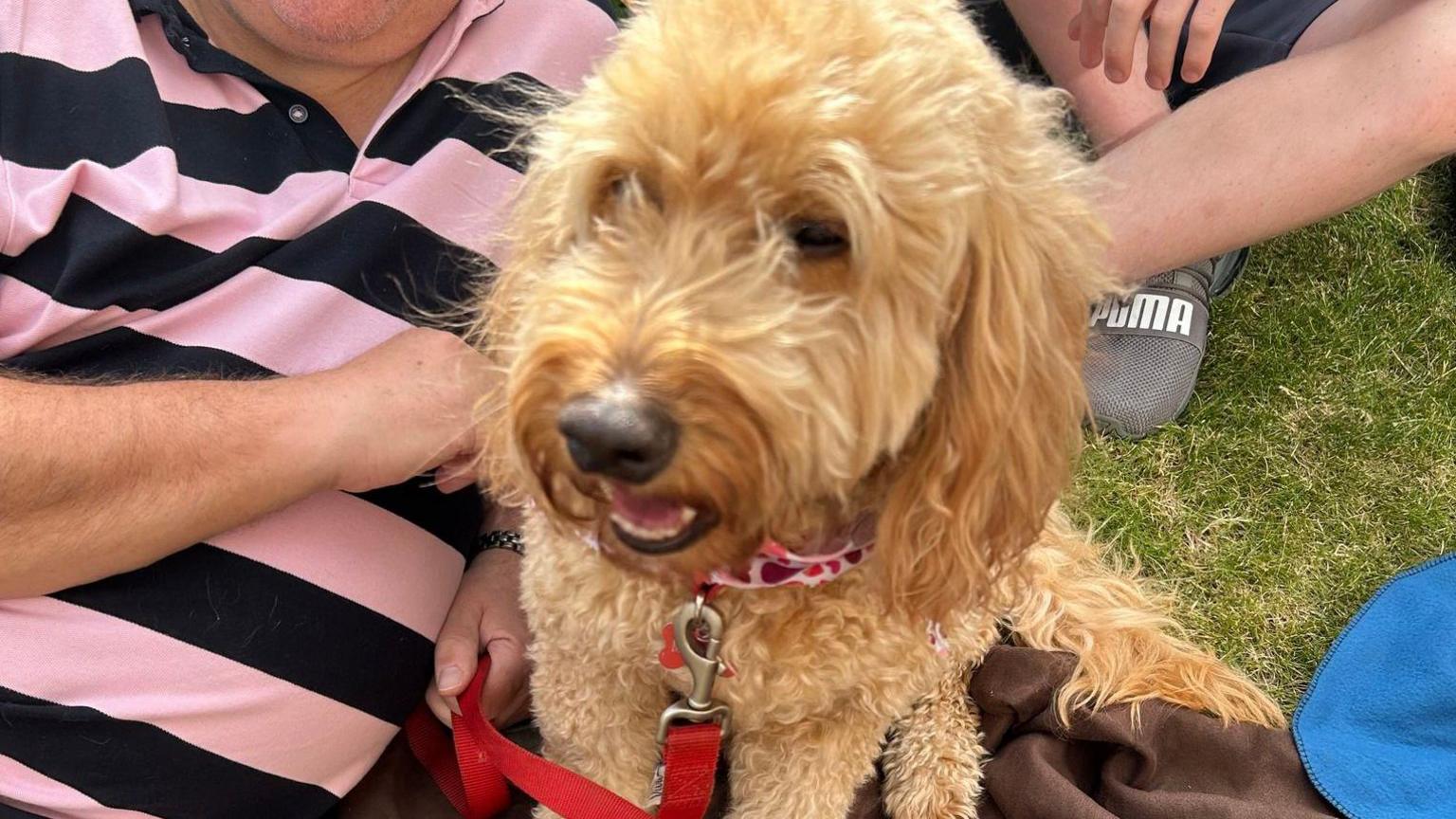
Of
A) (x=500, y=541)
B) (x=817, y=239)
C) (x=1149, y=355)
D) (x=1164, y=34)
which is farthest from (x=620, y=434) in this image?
(x=1149, y=355)

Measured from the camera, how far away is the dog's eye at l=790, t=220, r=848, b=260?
1160 mm

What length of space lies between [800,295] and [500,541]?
1064 millimetres

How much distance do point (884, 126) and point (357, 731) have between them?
52.3 inches

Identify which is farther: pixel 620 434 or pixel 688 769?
pixel 688 769

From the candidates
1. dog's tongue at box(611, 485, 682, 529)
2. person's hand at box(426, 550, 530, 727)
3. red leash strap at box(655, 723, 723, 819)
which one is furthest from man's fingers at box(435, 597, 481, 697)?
dog's tongue at box(611, 485, 682, 529)

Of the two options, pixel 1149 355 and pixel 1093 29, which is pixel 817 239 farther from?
pixel 1149 355

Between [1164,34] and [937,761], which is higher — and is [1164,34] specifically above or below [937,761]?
above

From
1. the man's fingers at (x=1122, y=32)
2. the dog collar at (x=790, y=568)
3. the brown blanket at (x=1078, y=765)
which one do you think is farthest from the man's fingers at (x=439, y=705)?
the man's fingers at (x=1122, y=32)

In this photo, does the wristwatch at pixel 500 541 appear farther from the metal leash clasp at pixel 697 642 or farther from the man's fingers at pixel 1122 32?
the man's fingers at pixel 1122 32

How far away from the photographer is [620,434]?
102cm

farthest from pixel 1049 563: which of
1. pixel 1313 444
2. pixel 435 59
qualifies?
pixel 435 59

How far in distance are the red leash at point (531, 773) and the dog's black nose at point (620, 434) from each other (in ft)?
2.05

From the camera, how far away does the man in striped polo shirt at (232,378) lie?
4.93 feet

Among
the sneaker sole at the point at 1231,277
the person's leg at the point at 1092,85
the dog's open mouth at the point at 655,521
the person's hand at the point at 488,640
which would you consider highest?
the dog's open mouth at the point at 655,521
